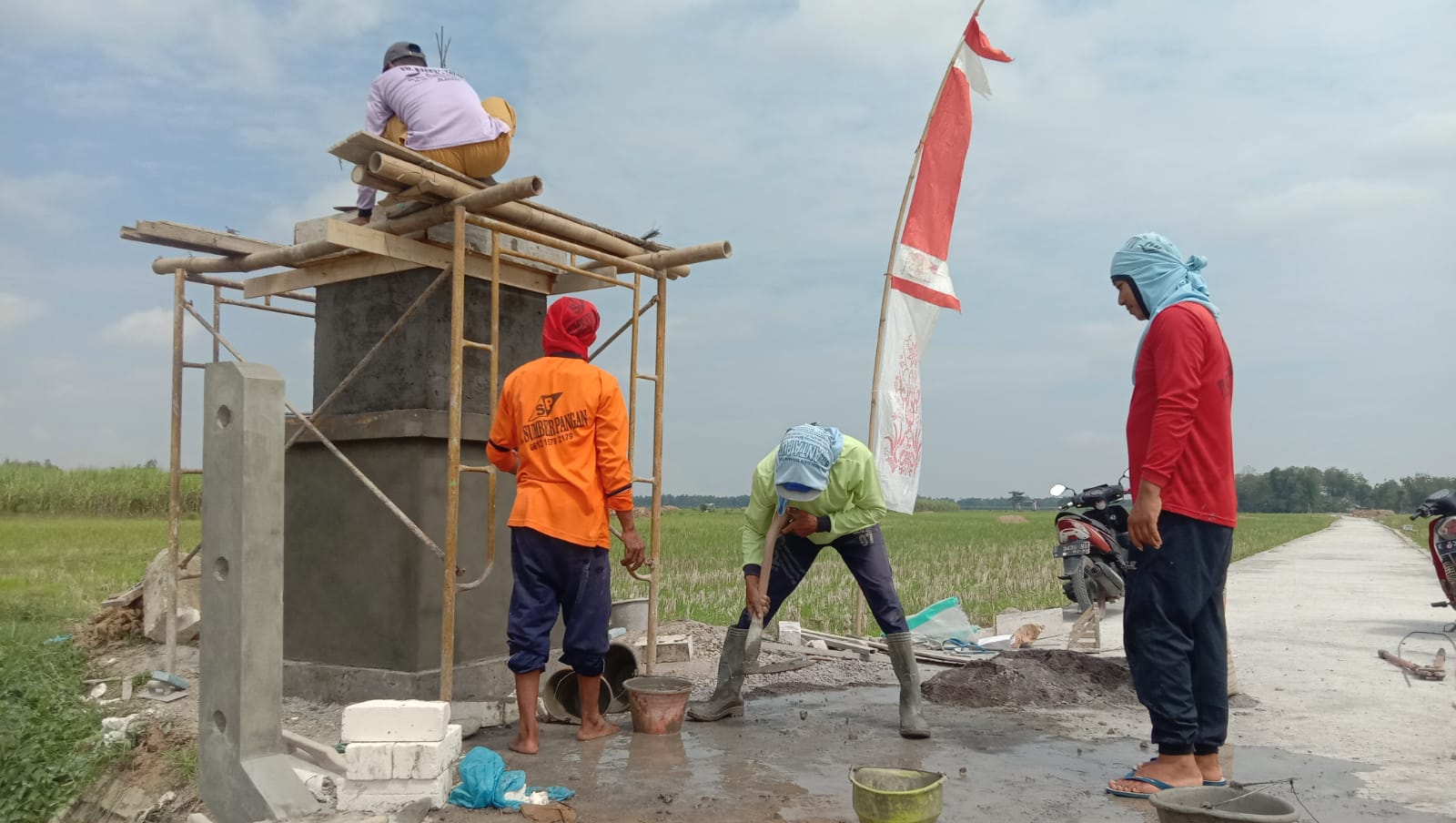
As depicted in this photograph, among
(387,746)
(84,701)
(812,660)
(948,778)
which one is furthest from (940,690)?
(84,701)

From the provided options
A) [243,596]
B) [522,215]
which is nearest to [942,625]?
[522,215]

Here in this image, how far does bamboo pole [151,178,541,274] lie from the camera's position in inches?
201

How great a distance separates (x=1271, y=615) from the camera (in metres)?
10.7

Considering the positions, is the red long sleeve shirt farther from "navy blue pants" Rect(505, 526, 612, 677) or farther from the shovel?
"navy blue pants" Rect(505, 526, 612, 677)

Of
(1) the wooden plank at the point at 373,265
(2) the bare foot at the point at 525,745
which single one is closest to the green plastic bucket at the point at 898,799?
(2) the bare foot at the point at 525,745

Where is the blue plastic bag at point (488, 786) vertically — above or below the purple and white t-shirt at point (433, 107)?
below

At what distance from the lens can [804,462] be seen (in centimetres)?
496

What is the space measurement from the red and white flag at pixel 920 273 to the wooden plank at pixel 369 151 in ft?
13.6

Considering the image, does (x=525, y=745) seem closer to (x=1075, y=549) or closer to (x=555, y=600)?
(x=555, y=600)

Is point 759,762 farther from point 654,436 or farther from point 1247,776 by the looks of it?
point 654,436

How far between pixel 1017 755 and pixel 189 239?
5671 mm

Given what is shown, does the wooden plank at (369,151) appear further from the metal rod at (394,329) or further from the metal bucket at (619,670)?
the metal bucket at (619,670)

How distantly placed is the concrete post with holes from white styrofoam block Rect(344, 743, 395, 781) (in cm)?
17

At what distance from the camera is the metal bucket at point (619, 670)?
5.82 metres
